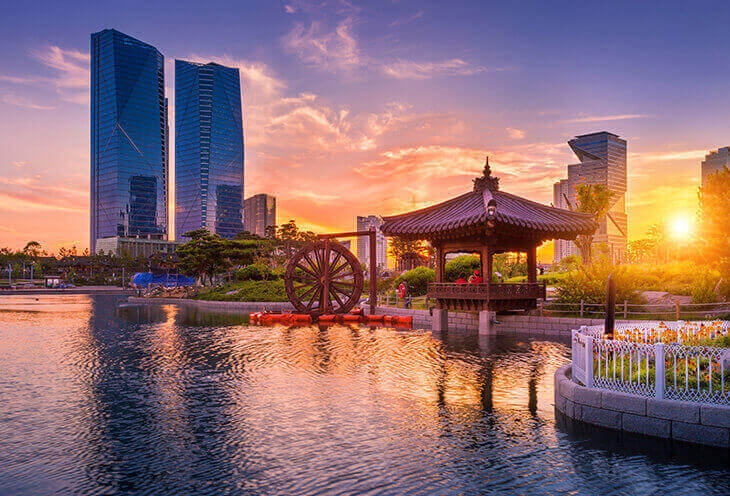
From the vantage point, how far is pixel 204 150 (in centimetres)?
19100

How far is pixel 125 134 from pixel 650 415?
193 m

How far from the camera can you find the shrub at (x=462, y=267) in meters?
35.9

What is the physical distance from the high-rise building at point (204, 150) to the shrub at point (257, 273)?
460ft

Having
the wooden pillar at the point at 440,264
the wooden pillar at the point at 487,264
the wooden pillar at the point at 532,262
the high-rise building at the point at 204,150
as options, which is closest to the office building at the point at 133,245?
the high-rise building at the point at 204,150

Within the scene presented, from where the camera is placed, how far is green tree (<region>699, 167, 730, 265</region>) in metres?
18.4

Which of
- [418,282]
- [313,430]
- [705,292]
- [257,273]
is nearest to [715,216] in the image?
[705,292]

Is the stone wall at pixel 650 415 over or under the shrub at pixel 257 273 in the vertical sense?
under

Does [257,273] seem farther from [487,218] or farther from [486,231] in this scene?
[487,218]

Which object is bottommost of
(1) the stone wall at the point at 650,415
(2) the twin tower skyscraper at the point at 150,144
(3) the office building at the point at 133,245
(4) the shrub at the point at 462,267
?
(1) the stone wall at the point at 650,415

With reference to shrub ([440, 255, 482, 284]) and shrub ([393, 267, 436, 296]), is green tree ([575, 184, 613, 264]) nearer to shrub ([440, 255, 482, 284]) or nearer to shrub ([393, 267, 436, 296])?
shrub ([440, 255, 482, 284])

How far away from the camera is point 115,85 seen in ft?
561

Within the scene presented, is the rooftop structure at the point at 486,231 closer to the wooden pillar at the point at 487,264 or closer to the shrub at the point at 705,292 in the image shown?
the wooden pillar at the point at 487,264

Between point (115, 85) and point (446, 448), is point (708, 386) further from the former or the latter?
point (115, 85)

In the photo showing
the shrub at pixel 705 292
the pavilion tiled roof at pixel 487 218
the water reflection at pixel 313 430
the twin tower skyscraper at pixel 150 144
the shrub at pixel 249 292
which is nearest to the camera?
the water reflection at pixel 313 430
